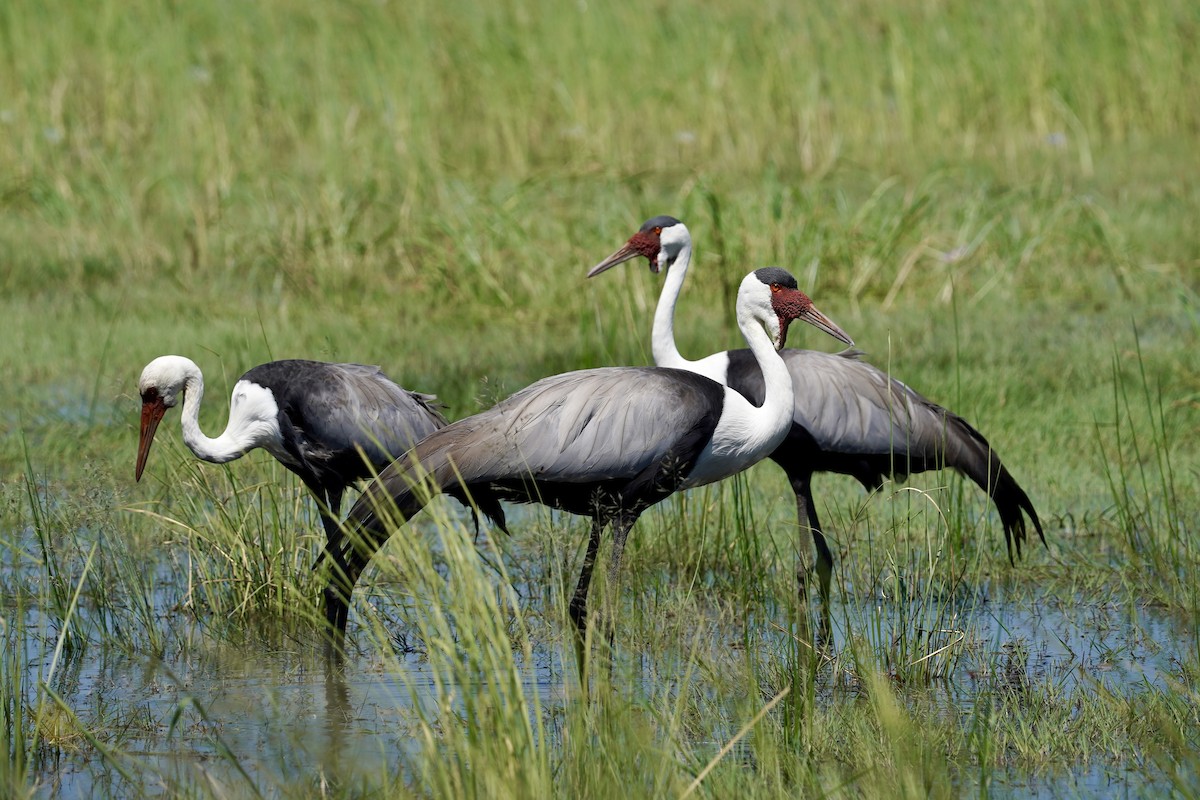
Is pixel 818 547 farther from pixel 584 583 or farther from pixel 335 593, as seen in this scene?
pixel 335 593

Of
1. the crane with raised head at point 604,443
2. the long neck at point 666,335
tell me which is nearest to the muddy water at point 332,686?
the crane with raised head at point 604,443

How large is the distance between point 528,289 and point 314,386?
10.6 feet

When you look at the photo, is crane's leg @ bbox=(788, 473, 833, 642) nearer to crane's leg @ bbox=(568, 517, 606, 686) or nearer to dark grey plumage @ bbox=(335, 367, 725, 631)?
dark grey plumage @ bbox=(335, 367, 725, 631)

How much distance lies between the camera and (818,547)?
517 centimetres

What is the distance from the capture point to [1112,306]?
8.32 metres

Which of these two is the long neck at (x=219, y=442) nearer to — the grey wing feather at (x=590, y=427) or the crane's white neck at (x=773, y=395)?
the grey wing feather at (x=590, y=427)

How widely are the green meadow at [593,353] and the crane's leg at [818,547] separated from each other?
89 millimetres

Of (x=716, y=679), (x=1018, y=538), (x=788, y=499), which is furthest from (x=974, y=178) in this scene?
(x=716, y=679)

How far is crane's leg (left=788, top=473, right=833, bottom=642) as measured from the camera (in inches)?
188

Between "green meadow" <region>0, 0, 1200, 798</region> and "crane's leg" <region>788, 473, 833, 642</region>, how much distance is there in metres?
0.09

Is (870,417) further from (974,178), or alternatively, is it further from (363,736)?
(974,178)

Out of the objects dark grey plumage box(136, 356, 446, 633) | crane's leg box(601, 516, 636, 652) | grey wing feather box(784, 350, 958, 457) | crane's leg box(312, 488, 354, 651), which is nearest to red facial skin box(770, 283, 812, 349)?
grey wing feather box(784, 350, 958, 457)

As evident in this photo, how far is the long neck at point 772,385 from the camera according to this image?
15.7 feet

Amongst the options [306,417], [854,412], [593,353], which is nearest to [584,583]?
[306,417]
